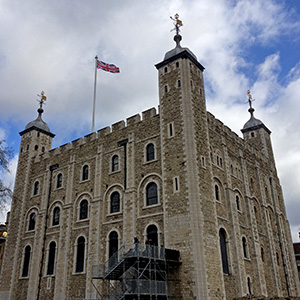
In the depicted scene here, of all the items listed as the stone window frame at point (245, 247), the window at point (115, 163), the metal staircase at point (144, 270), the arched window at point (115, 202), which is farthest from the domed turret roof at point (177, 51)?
the metal staircase at point (144, 270)

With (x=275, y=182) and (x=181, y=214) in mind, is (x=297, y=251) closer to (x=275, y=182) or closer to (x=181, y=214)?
(x=275, y=182)

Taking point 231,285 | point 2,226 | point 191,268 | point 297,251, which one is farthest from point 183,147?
point 297,251

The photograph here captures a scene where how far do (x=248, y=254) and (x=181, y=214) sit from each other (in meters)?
8.40

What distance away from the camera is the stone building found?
74.3 feet

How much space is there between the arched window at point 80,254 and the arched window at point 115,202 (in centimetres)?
358

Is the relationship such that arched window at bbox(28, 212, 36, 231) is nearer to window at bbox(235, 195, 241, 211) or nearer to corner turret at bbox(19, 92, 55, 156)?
corner turret at bbox(19, 92, 55, 156)

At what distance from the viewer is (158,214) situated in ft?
82.4

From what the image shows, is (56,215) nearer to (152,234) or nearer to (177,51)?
(152,234)

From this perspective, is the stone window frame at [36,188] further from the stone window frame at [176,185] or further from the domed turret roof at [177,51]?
the domed turret roof at [177,51]

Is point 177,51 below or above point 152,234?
above

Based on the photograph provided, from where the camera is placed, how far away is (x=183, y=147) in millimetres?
25359

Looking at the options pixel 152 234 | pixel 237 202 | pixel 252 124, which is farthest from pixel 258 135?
pixel 152 234

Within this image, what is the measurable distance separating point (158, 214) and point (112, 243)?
15.4ft

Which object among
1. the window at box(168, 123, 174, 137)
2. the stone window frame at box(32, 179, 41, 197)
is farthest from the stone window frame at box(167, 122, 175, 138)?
the stone window frame at box(32, 179, 41, 197)
